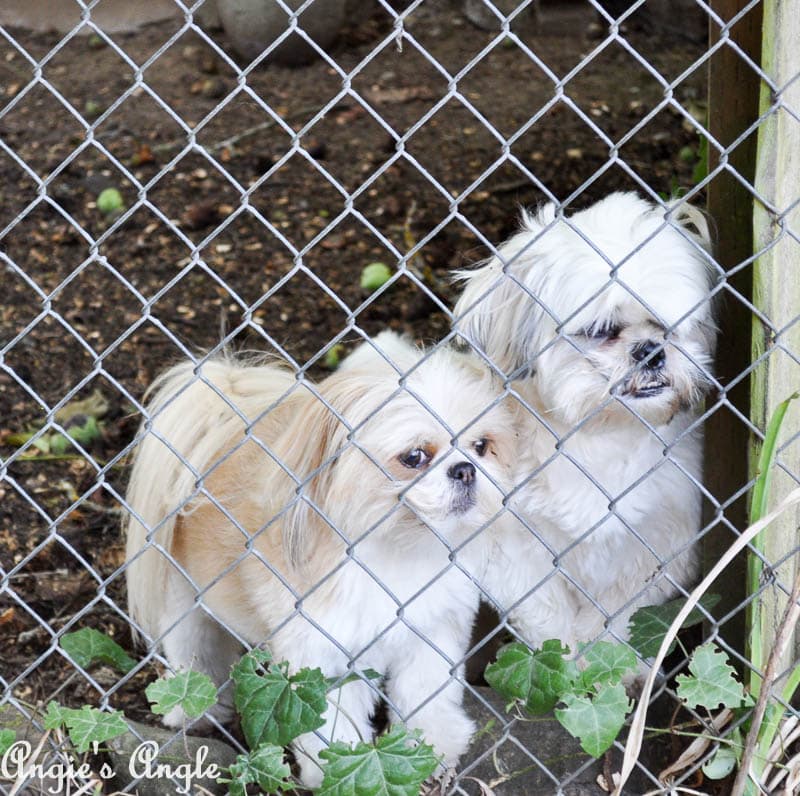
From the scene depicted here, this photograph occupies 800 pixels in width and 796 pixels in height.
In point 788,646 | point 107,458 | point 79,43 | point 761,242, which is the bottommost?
point 107,458

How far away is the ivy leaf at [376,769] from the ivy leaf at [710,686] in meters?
0.49

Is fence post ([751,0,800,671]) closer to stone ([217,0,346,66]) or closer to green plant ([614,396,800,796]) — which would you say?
green plant ([614,396,800,796])

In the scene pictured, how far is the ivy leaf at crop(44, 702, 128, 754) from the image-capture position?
2176 mm

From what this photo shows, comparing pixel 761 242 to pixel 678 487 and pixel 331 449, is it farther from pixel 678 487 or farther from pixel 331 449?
pixel 331 449

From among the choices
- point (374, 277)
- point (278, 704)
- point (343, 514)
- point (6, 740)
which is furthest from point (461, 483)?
point (374, 277)

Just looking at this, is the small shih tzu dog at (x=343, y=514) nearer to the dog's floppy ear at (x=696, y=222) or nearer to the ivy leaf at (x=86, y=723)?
the ivy leaf at (x=86, y=723)

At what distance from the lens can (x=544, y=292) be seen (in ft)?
8.27

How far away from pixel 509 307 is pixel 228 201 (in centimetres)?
235

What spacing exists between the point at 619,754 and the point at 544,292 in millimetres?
977

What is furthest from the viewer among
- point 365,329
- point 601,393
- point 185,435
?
point 365,329

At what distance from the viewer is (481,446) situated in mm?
2457

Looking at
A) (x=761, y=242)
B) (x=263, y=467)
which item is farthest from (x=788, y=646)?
(x=263, y=467)

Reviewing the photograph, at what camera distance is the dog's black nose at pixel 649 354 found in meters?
2.36

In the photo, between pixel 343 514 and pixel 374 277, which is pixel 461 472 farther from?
pixel 374 277
